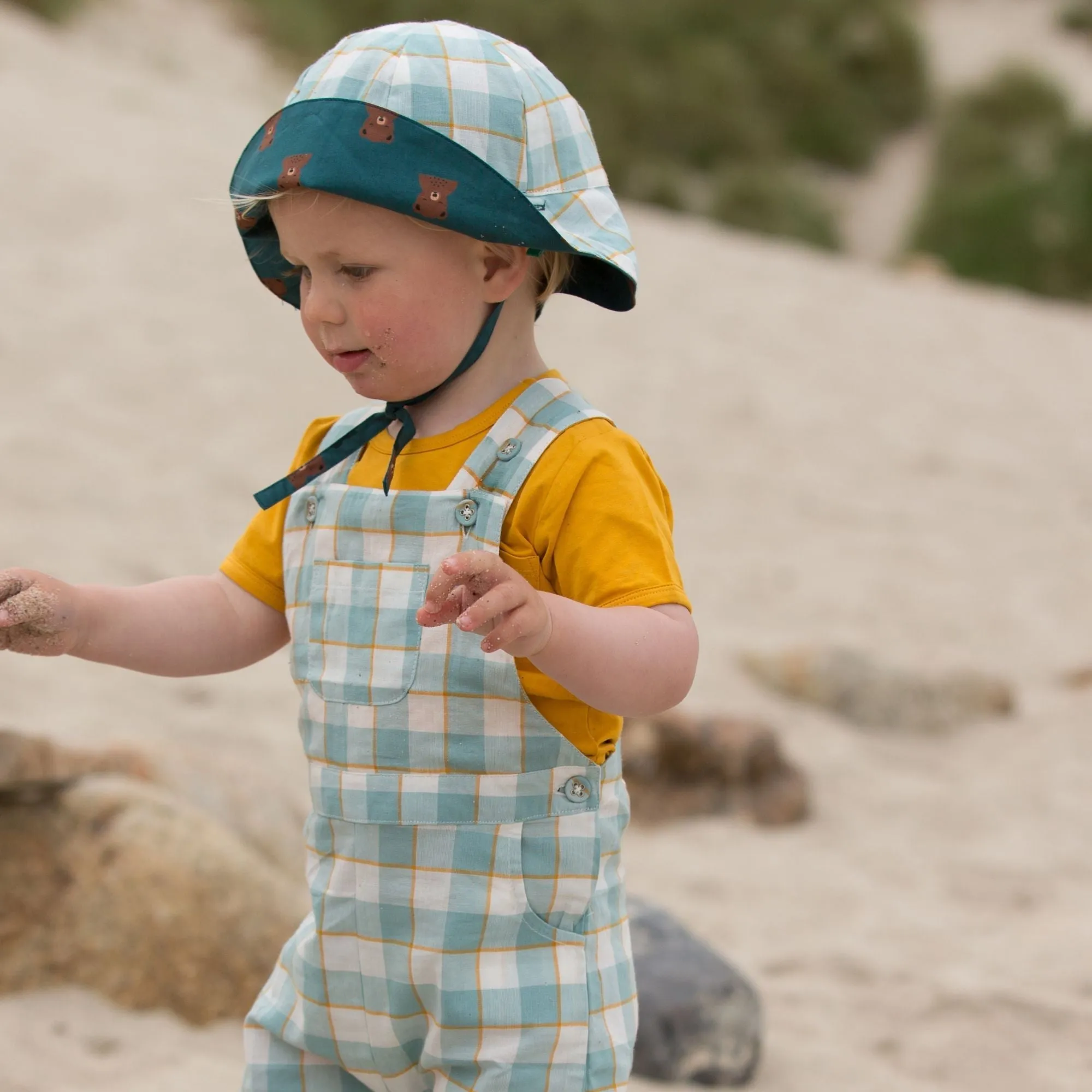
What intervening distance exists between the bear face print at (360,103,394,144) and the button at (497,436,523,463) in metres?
0.32

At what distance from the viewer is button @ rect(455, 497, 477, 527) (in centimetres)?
160

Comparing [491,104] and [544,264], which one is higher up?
[491,104]

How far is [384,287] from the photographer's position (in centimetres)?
160

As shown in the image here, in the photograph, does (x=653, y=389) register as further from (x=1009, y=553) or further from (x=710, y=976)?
(x=710, y=976)

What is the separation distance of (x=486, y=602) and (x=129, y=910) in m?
1.48

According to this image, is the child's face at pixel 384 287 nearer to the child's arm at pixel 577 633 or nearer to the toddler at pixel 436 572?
the toddler at pixel 436 572

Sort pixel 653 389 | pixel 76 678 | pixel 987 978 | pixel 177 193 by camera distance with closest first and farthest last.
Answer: pixel 987 978, pixel 76 678, pixel 653 389, pixel 177 193

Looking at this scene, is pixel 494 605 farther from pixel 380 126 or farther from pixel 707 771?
pixel 707 771

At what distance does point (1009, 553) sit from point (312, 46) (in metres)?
8.49

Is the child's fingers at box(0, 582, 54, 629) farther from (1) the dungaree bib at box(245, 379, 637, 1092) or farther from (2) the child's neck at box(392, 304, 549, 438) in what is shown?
(2) the child's neck at box(392, 304, 549, 438)

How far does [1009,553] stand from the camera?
22.2 ft

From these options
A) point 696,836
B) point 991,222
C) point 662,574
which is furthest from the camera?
point 991,222

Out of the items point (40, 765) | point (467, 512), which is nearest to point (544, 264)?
point (467, 512)

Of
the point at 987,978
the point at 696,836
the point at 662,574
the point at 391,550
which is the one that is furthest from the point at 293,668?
the point at 696,836
